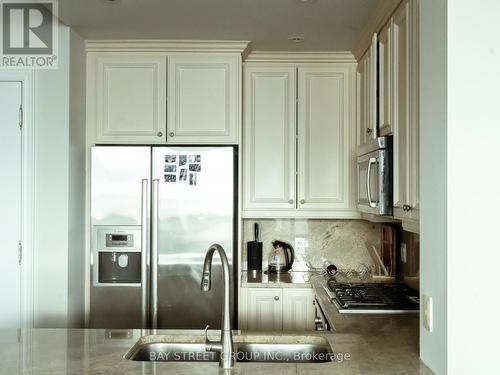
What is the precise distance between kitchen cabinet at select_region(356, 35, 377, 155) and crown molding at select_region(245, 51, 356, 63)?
146mm

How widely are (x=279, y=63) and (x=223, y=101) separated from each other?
0.55 metres

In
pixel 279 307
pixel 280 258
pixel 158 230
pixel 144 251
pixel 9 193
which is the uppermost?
pixel 9 193

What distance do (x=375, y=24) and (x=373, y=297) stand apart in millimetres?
1529

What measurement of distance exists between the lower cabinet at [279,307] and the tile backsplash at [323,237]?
55cm

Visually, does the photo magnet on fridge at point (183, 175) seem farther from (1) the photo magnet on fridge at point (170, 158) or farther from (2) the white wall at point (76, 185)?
(2) the white wall at point (76, 185)

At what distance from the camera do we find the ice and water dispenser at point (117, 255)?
3168 mm

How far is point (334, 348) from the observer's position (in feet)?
5.75

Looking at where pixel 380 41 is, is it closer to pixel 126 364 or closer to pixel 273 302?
pixel 273 302
